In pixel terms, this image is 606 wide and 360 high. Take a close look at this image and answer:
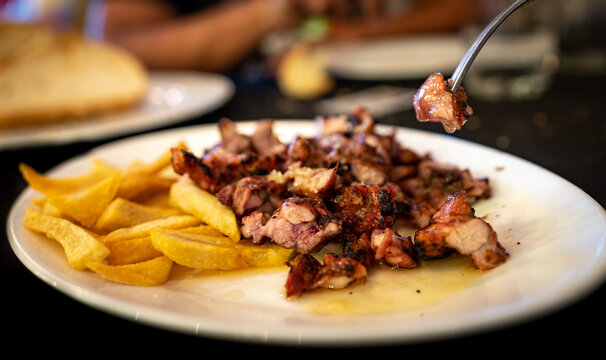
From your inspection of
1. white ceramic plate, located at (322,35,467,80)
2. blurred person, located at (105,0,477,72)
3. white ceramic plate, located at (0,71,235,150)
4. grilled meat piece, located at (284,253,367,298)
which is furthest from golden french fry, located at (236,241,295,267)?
blurred person, located at (105,0,477,72)

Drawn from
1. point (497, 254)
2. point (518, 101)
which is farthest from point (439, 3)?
point (497, 254)

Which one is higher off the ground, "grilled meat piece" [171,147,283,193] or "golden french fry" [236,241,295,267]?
"grilled meat piece" [171,147,283,193]

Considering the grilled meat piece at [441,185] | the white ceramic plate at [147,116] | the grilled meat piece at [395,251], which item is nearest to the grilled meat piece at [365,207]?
the grilled meat piece at [395,251]

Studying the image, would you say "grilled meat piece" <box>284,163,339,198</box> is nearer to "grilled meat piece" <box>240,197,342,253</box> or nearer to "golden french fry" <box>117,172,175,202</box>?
"grilled meat piece" <box>240,197,342,253</box>

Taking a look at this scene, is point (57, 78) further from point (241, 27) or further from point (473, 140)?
point (473, 140)

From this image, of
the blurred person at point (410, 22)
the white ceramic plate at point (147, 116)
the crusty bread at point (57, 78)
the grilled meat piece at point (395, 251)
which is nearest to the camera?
the grilled meat piece at point (395, 251)

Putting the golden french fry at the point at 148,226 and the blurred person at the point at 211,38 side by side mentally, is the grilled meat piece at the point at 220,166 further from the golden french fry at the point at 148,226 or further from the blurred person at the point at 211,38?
the blurred person at the point at 211,38

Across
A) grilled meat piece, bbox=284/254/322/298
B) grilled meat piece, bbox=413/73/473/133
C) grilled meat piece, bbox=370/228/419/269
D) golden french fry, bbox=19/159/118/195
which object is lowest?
golden french fry, bbox=19/159/118/195
